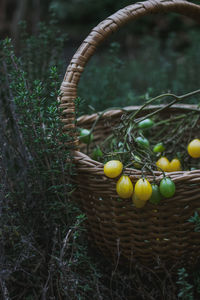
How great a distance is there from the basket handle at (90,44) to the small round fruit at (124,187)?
0.81ft

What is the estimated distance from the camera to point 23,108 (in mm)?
1003

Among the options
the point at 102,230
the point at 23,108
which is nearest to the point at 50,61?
the point at 23,108

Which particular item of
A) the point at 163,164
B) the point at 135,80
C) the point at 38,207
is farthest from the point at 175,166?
the point at 135,80

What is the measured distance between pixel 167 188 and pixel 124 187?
12 cm

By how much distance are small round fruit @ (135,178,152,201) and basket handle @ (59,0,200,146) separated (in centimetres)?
30

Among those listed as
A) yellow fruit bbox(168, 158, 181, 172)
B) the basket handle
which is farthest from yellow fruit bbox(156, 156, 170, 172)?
the basket handle

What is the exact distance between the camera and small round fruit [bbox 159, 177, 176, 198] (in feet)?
2.94

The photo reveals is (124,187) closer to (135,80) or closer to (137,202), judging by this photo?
(137,202)

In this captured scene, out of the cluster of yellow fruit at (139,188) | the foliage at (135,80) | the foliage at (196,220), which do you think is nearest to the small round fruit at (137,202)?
the cluster of yellow fruit at (139,188)

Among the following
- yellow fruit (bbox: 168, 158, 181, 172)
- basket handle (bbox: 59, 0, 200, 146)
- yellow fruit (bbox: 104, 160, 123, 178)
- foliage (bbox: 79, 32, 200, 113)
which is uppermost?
foliage (bbox: 79, 32, 200, 113)

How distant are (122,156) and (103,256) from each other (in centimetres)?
42

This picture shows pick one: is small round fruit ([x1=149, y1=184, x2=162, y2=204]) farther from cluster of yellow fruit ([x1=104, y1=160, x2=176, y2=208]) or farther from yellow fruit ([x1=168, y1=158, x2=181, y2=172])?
yellow fruit ([x1=168, y1=158, x2=181, y2=172])

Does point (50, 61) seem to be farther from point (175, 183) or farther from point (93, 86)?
point (175, 183)

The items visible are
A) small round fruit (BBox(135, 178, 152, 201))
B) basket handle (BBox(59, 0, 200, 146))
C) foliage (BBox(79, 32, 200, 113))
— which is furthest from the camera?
foliage (BBox(79, 32, 200, 113))
